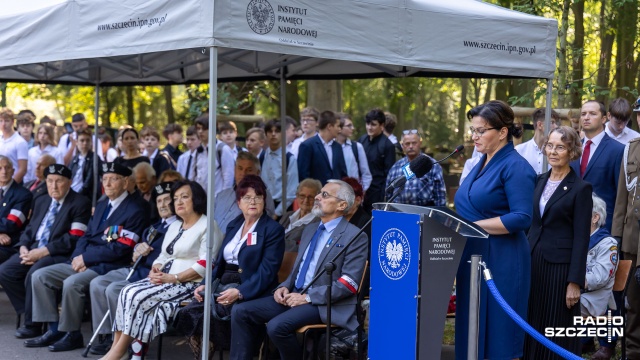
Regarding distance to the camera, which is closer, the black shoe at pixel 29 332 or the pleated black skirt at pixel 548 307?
the pleated black skirt at pixel 548 307

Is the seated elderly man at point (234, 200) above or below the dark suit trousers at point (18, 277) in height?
above

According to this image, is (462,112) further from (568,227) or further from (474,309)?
(474,309)

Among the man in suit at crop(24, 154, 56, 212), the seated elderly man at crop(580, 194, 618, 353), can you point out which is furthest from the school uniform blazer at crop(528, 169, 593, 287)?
the man in suit at crop(24, 154, 56, 212)

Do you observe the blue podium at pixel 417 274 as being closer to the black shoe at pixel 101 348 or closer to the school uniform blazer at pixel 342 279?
the school uniform blazer at pixel 342 279

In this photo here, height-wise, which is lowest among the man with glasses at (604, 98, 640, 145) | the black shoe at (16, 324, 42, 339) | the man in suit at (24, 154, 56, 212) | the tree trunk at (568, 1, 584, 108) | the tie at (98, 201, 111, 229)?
the black shoe at (16, 324, 42, 339)

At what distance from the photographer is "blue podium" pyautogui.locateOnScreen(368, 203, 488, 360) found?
4.62 metres

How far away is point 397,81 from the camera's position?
19453mm

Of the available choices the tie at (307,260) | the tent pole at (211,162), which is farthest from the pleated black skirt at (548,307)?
the tent pole at (211,162)

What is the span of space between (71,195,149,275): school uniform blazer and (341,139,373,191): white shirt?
2680 mm

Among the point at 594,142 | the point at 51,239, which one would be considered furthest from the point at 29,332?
the point at 594,142

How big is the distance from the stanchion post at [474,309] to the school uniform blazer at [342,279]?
1.39m

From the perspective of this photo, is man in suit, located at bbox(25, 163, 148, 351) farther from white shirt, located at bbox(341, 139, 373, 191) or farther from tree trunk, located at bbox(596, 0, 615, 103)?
tree trunk, located at bbox(596, 0, 615, 103)

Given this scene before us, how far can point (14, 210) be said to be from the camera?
9.05 metres

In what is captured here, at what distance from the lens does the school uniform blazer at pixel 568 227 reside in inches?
215
